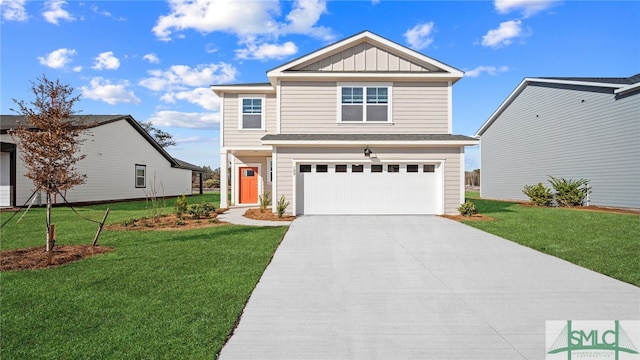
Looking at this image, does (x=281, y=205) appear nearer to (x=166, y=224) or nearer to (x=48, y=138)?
(x=166, y=224)

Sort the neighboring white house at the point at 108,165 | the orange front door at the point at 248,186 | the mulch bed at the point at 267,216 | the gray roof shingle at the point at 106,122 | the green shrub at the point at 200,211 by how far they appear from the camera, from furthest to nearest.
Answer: the orange front door at the point at 248,186
the gray roof shingle at the point at 106,122
the neighboring white house at the point at 108,165
the green shrub at the point at 200,211
the mulch bed at the point at 267,216

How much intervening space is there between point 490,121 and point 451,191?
17.2 meters

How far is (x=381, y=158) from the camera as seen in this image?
1284cm

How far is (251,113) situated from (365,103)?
19.1 ft

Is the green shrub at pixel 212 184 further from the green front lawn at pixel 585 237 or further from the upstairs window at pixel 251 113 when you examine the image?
the green front lawn at pixel 585 237

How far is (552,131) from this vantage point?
20.0 meters

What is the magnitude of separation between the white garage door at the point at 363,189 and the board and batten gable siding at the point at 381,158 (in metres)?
0.28

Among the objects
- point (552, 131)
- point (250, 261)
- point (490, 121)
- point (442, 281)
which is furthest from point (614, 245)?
point (490, 121)

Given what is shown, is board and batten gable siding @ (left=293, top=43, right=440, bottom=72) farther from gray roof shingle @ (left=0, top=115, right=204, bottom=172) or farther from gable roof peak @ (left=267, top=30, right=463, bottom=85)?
gray roof shingle @ (left=0, top=115, right=204, bottom=172)

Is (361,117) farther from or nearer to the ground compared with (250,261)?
farther from the ground

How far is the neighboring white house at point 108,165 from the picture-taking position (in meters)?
16.4

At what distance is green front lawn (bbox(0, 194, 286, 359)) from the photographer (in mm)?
3213

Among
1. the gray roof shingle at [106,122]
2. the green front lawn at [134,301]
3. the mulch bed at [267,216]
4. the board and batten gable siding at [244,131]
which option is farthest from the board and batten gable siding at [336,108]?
the gray roof shingle at [106,122]

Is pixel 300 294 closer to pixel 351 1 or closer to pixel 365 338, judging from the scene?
pixel 365 338
